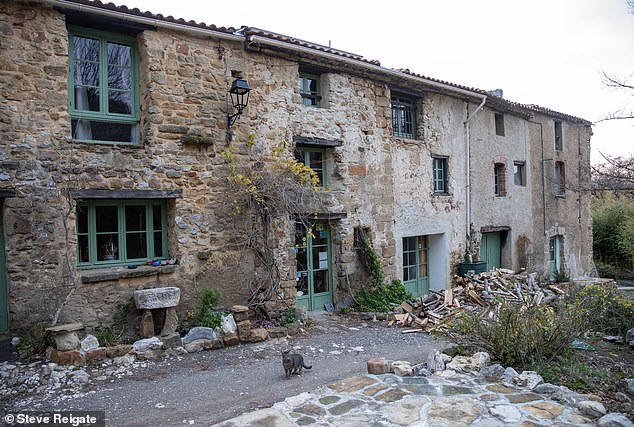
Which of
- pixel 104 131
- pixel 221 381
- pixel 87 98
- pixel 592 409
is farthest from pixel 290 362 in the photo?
pixel 87 98

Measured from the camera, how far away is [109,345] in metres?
6.49

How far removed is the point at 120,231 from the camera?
7.18m

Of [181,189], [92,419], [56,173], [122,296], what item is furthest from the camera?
[181,189]

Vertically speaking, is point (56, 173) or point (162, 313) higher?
point (56, 173)

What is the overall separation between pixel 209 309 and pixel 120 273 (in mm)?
1544

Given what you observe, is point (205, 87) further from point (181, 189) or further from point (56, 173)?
point (56, 173)

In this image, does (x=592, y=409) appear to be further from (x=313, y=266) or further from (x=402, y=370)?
(x=313, y=266)

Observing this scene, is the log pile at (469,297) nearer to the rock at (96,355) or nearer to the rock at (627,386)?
the rock at (627,386)

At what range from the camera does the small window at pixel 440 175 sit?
12180 mm

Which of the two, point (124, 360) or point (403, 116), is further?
point (403, 116)

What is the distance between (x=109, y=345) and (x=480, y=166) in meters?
10.9

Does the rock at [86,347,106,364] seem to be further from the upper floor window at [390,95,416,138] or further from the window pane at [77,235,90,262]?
the upper floor window at [390,95,416,138]

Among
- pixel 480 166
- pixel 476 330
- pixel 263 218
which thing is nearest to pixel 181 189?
pixel 263 218

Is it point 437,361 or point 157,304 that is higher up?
point 157,304
